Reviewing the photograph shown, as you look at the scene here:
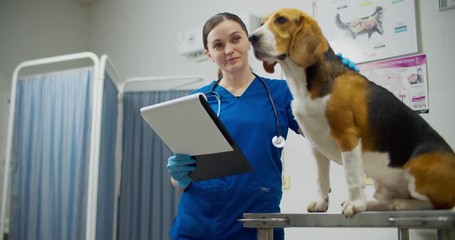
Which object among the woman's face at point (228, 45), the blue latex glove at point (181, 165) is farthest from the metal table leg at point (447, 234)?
the woman's face at point (228, 45)

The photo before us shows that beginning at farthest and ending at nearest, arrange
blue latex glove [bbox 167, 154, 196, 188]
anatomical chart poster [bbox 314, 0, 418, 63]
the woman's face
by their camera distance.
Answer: anatomical chart poster [bbox 314, 0, 418, 63] → the woman's face → blue latex glove [bbox 167, 154, 196, 188]

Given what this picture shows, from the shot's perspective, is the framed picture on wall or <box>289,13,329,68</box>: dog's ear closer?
<box>289,13,329,68</box>: dog's ear

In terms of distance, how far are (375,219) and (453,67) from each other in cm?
132

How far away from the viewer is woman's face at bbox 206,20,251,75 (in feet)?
4.50

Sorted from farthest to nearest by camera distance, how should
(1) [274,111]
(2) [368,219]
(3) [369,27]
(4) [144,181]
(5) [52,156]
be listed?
(4) [144,181] < (5) [52,156] < (3) [369,27] < (1) [274,111] < (2) [368,219]

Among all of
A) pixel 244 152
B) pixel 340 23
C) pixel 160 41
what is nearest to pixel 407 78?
pixel 340 23

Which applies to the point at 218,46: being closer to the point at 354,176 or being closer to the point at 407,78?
the point at 354,176

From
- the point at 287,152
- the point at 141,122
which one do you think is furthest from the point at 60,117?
the point at 287,152

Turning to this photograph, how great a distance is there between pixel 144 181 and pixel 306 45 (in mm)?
1956

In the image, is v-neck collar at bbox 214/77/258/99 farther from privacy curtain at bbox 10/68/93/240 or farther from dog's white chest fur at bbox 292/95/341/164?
privacy curtain at bbox 10/68/93/240

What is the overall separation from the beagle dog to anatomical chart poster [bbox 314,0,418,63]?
3.93 feet

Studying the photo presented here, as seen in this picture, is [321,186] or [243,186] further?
[243,186]

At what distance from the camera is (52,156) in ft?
8.23

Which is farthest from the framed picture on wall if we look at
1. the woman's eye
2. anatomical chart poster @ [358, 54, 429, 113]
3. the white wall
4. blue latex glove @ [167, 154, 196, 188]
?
blue latex glove @ [167, 154, 196, 188]
